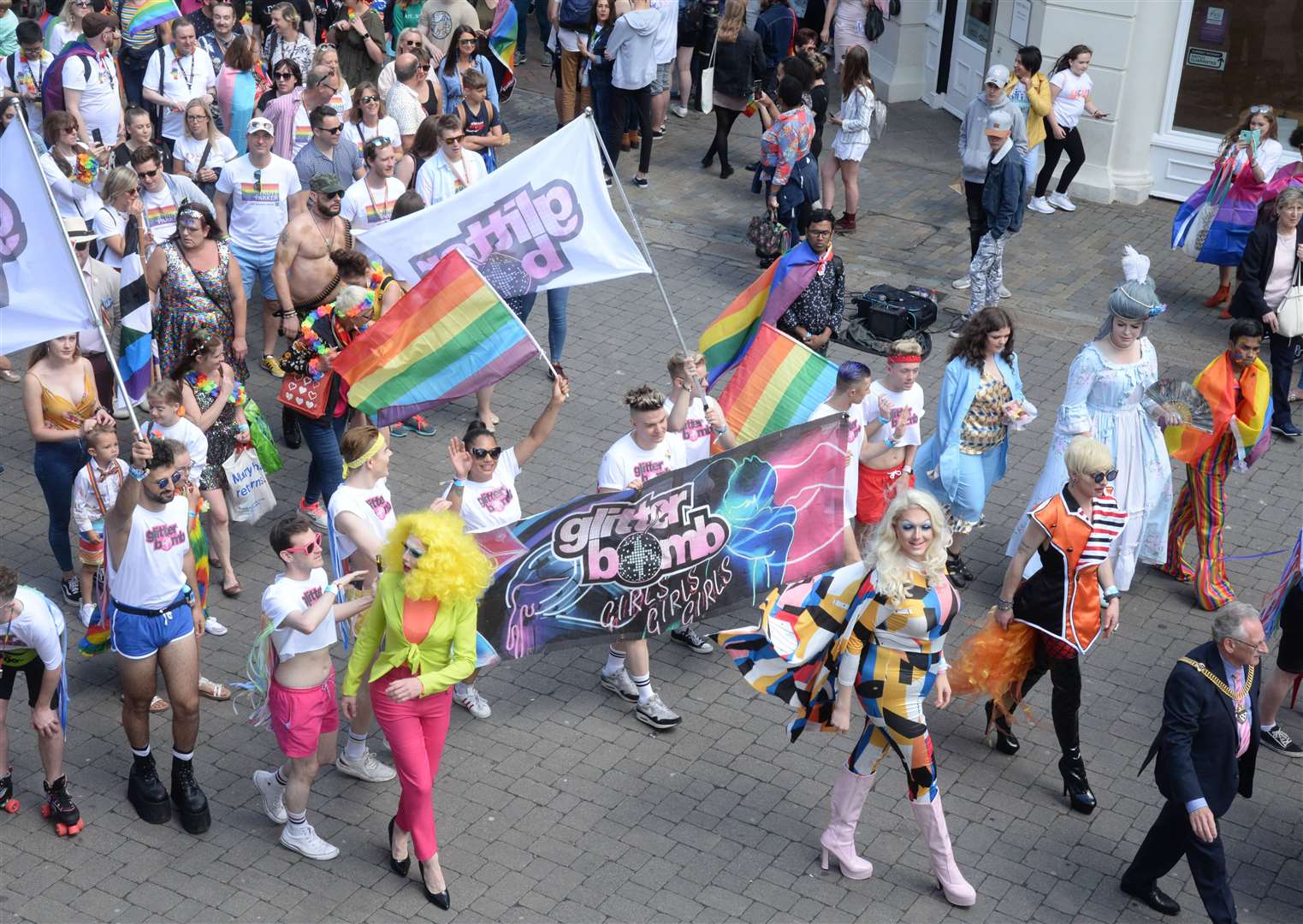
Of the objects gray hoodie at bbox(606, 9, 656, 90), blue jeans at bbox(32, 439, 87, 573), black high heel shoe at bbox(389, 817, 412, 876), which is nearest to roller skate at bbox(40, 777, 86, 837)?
black high heel shoe at bbox(389, 817, 412, 876)

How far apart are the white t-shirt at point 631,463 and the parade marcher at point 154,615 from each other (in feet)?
6.71

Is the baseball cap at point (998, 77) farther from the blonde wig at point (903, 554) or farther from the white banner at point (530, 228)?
the blonde wig at point (903, 554)

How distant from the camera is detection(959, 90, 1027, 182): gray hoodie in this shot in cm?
1243

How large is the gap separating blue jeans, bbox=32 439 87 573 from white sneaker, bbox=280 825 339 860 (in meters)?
2.76

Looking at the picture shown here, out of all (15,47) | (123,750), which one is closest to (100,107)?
(15,47)

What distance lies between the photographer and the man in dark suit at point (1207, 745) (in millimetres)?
6320

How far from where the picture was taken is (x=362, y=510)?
7305mm

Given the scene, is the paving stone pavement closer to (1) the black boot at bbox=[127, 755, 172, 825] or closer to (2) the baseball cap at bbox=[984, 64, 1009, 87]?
(1) the black boot at bbox=[127, 755, 172, 825]

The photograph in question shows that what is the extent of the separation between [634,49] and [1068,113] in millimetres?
4233

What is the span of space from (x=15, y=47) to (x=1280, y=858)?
43.2 ft

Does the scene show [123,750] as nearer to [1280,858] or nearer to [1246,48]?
[1280,858]

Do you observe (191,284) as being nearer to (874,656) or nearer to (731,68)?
(874,656)

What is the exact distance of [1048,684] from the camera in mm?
8414

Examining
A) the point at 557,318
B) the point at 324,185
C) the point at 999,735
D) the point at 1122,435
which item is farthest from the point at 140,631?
the point at 1122,435
